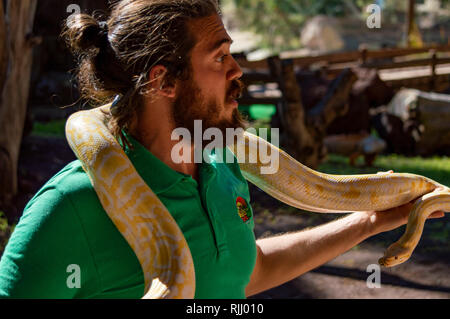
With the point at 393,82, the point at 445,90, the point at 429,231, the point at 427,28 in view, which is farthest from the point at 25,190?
the point at 427,28

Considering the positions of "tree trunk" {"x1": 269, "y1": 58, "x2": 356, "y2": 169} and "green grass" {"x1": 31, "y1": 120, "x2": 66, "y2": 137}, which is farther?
"green grass" {"x1": 31, "y1": 120, "x2": 66, "y2": 137}

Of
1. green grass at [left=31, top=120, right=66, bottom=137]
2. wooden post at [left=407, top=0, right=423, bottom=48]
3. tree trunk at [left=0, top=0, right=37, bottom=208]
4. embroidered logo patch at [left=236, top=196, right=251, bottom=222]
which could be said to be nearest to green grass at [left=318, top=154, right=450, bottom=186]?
tree trunk at [left=0, top=0, right=37, bottom=208]

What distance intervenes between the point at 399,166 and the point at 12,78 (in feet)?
20.8

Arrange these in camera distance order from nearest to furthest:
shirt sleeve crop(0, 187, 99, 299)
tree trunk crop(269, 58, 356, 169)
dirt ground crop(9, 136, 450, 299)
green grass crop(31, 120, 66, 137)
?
shirt sleeve crop(0, 187, 99, 299) < dirt ground crop(9, 136, 450, 299) < tree trunk crop(269, 58, 356, 169) < green grass crop(31, 120, 66, 137)

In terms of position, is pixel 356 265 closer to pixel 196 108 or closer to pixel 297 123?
pixel 297 123

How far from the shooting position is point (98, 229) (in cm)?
160

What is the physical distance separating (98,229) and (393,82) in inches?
545

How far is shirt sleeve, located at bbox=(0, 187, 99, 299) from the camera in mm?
1455

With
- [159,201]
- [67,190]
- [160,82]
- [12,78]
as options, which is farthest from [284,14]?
[67,190]

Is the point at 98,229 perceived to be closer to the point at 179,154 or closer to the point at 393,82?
the point at 179,154

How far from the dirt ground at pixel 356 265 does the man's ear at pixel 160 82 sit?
251cm

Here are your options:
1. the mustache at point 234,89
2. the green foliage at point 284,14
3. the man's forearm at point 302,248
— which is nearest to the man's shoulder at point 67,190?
the mustache at point 234,89

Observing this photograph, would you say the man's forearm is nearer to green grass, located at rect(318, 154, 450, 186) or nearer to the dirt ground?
the dirt ground

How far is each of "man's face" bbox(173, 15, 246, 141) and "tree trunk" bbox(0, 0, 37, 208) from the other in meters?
4.40
